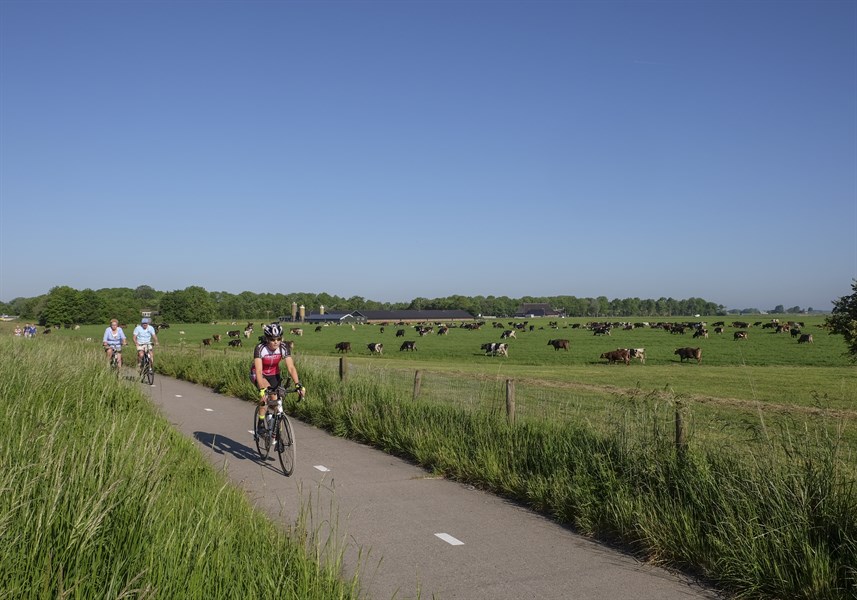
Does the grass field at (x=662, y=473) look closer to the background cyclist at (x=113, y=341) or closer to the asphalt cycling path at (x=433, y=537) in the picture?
the asphalt cycling path at (x=433, y=537)

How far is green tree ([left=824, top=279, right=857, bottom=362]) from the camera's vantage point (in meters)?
14.5

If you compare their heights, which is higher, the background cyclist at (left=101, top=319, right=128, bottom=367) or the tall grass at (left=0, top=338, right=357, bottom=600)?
the background cyclist at (left=101, top=319, right=128, bottom=367)

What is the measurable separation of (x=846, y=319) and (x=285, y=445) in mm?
12025

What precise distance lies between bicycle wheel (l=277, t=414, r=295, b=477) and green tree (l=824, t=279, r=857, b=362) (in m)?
11.6

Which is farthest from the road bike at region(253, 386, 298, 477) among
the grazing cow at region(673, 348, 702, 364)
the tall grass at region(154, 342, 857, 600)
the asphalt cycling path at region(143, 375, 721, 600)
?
the grazing cow at region(673, 348, 702, 364)

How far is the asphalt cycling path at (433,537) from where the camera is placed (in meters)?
5.53

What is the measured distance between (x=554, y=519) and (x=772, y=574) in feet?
7.99

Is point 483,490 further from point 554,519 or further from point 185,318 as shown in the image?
point 185,318

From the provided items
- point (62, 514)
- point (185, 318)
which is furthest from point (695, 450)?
point (185, 318)

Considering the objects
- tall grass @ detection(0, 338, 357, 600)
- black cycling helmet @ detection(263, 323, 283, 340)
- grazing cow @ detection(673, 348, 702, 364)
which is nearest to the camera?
tall grass @ detection(0, 338, 357, 600)

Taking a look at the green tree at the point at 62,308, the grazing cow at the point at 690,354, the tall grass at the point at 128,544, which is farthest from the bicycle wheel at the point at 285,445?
the green tree at the point at 62,308

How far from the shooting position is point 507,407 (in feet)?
33.9

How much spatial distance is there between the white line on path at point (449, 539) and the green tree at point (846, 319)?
1140 cm

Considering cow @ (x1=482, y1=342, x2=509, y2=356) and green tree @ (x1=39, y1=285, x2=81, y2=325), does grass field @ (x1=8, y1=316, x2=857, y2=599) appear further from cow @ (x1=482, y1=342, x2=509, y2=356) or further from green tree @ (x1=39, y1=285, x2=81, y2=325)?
green tree @ (x1=39, y1=285, x2=81, y2=325)
